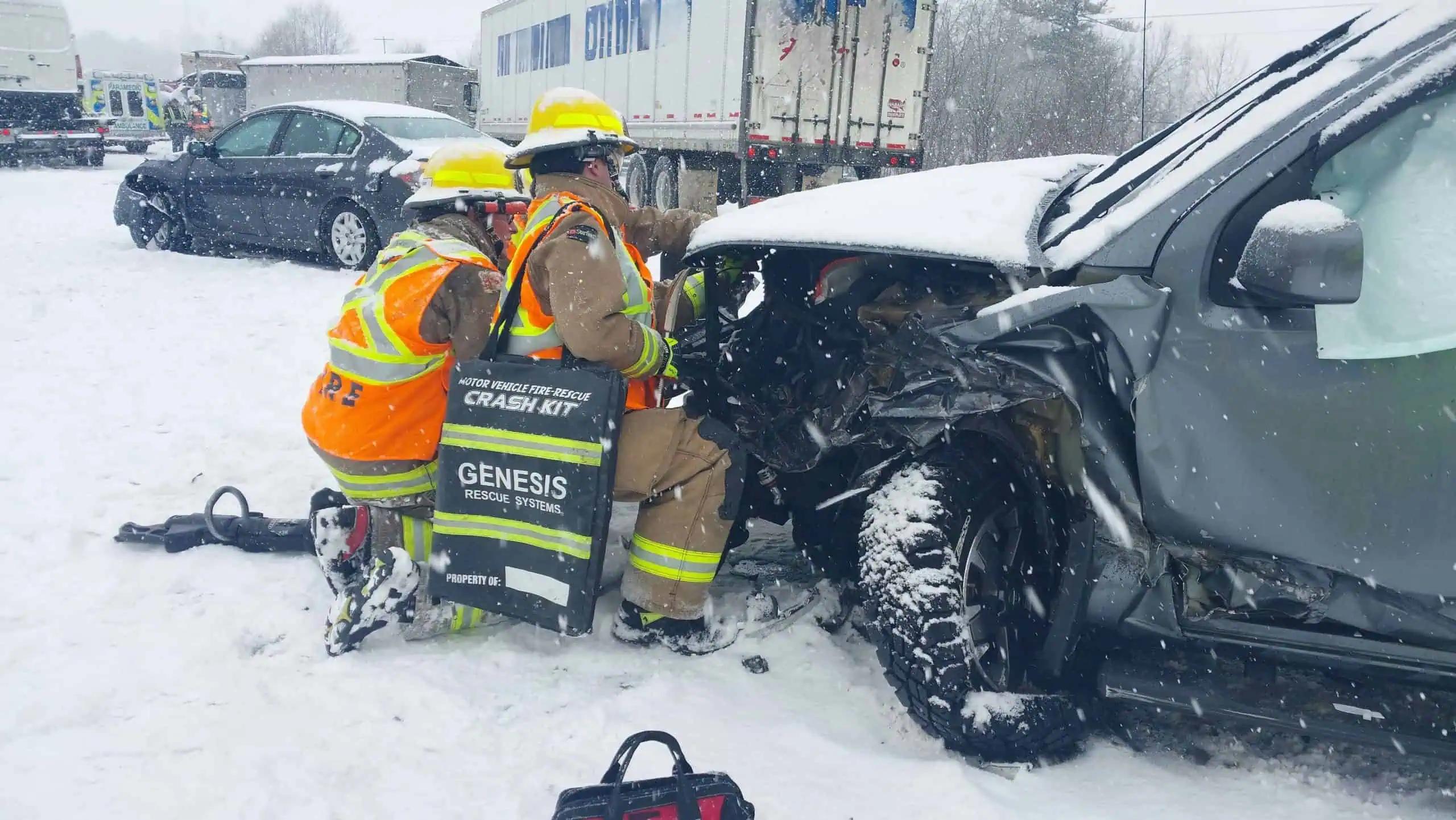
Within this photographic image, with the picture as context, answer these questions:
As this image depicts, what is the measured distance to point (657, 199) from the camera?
14.8 m

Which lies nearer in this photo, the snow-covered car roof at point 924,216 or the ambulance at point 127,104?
the snow-covered car roof at point 924,216

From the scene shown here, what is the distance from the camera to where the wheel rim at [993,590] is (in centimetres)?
262

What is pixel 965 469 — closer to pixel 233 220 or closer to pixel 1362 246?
pixel 1362 246

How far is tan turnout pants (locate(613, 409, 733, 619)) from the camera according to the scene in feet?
10.1

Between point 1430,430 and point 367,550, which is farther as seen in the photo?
point 367,550

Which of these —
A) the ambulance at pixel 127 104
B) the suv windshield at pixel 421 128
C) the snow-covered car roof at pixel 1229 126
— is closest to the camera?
the snow-covered car roof at pixel 1229 126

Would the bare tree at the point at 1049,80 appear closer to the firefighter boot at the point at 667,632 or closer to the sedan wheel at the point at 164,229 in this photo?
the firefighter boot at the point at 667,632

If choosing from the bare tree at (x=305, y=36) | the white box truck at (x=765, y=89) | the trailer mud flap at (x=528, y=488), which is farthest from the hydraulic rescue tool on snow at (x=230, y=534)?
the bare tree at (x=305, y=36)

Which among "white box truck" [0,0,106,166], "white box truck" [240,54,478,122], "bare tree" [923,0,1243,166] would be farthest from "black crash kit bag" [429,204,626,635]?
"white box truck" [240,54,478,122]

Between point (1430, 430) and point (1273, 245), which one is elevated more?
point (1273, 245)

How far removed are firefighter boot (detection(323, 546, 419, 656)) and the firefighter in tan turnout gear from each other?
65 cm

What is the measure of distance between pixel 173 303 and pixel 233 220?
1.97 m

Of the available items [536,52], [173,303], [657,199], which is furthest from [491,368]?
[536,52]

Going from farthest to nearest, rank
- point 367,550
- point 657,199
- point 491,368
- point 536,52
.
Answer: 1. point 536,52
2. point 657,199
3. point 367,550
4. point 491,368
